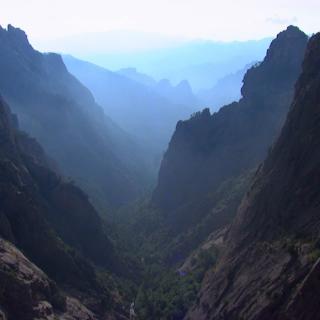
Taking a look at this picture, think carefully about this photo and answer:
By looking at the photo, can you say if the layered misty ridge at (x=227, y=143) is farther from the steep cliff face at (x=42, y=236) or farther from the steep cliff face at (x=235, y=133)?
the steep cliff face at (x=42, y=236)

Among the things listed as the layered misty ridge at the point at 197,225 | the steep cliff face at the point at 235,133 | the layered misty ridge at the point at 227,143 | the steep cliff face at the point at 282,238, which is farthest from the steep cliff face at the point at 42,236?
the steep cliff face at the point at 235,133

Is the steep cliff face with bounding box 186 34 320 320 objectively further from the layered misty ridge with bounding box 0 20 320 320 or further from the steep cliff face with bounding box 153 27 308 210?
the steep cliff face with bounding box 153 27 308 210

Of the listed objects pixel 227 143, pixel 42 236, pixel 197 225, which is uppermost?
pixel 227 143

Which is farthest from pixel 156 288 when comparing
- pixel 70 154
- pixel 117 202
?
pixel 70 154

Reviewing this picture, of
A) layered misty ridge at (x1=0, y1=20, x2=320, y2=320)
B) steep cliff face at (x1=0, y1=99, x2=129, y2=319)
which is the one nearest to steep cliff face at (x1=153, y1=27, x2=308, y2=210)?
layered misty ridge at (x1=0, y1=20, x2=320, y2=320)

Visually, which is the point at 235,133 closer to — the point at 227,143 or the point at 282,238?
the point at 227,143

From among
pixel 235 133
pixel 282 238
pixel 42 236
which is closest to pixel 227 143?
pixel 235 133
